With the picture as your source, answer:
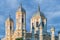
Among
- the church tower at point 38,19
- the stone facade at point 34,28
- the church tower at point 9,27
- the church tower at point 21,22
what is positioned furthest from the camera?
the church tower at point 9,27

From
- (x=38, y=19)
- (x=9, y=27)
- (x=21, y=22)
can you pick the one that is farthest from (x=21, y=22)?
(x=9, y=27)

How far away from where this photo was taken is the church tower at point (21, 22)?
53.9 meters

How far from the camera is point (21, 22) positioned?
5381 centimetres

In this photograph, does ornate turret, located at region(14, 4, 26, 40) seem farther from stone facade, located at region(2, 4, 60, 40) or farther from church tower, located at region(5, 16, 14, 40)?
church tower, located at region(5, 16, 14, 40)

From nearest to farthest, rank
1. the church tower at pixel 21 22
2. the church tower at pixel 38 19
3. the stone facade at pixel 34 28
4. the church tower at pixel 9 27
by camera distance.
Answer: the stone facade at pixel 34 28
the church tower at pixel 38 19
the church tower at pixel 21 22
the church tower at pixel 9 27

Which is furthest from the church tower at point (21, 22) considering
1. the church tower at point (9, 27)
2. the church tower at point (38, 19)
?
the church tower at point (9, 27)

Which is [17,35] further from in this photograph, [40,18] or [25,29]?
[40,18]

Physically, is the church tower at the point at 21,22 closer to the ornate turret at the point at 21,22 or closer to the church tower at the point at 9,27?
the ornate turret at the point at 21,22

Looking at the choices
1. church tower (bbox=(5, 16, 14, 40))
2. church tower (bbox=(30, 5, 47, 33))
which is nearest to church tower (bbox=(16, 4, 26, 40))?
church tower (bbox=(30, 5, 47, 33))

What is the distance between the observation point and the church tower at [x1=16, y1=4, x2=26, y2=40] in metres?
53.9

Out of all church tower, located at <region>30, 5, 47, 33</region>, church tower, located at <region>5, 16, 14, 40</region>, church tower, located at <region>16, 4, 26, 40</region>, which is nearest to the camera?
church tower, located at <region>30, 5, 47, 33</region>

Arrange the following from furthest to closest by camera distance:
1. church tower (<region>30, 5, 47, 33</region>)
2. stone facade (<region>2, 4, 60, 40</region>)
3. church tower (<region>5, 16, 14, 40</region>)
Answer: church tower (<region>5, 16, 14, 40</region>) < church tower (<region>30, 5, 47, 33</region>) < stone facade (<region>2, 4, 60, 40</region>)

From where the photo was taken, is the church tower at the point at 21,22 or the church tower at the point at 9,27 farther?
the church tower at the point at 9,27

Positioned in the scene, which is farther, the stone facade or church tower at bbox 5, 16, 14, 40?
church tower at bbox 5, 16, 14, 40
